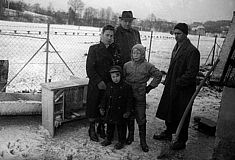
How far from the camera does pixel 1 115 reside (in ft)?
15.9

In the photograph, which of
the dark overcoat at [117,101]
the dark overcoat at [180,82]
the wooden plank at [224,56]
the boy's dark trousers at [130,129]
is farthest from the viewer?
the boy's dark trousers at [130,129]

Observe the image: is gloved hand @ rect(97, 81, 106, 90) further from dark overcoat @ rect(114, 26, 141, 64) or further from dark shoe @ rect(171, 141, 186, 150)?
dark shoe @ rect(171, 141, 186, 150)

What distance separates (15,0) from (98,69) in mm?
93898

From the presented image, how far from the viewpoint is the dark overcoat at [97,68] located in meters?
4.01

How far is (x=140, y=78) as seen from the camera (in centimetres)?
400

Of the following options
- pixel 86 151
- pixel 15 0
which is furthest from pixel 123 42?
pixel 15 0

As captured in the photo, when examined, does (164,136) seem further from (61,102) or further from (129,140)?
(61,102)

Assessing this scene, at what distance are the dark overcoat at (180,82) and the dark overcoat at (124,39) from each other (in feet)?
3.45

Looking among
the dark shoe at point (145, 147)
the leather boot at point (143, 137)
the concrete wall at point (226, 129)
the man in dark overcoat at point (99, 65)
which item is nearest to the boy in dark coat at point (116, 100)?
the man in dark overcoat at point (99, 65)

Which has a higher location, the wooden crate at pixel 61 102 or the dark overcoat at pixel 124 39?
the dark overcoat at pixel 124 39

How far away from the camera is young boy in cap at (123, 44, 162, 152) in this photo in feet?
13.0

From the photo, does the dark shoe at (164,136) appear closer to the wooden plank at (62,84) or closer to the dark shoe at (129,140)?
the dark shoe at (129,140)

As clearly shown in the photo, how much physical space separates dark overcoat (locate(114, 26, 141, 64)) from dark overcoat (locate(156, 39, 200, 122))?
1.05 meters

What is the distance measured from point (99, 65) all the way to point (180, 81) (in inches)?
54.4
